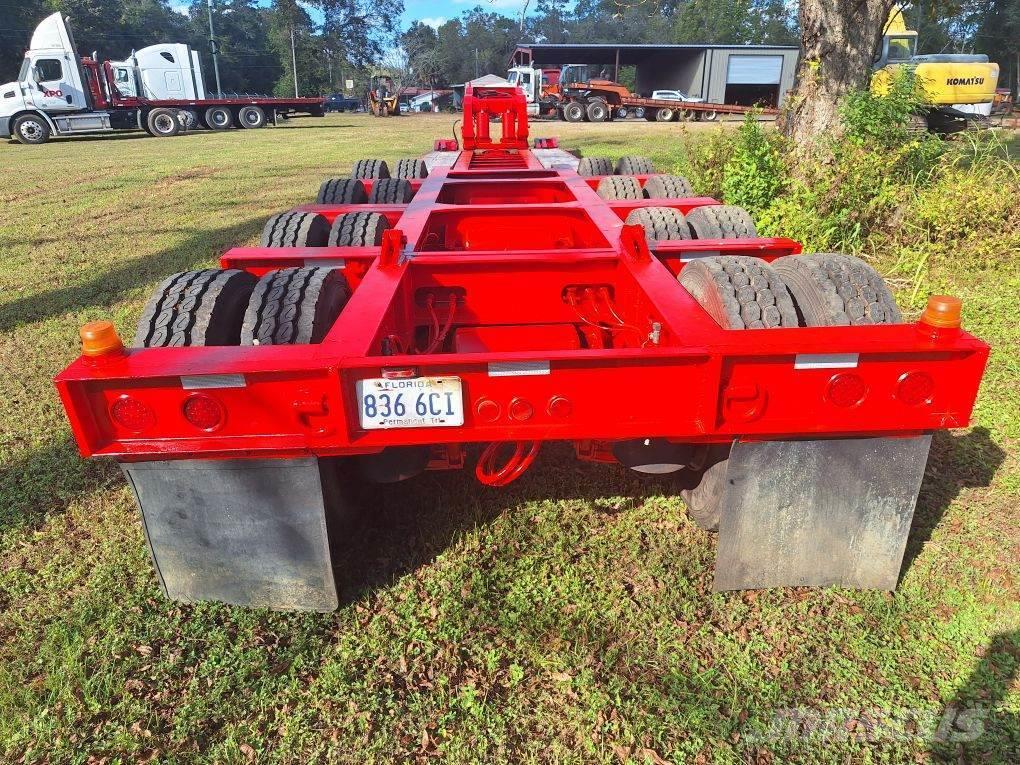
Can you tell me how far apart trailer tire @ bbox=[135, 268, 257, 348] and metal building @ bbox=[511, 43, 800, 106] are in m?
34.0

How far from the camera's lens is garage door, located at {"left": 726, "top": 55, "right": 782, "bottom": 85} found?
32656 millimetres

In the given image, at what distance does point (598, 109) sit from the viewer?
29.7 m

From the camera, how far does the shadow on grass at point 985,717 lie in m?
1.81

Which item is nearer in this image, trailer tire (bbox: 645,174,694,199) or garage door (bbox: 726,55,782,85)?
trailer tire (bbox: 645,174,694,199)

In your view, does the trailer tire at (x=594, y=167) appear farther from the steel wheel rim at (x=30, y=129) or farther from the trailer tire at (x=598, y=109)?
the trailer tire at (x=598, y=109)

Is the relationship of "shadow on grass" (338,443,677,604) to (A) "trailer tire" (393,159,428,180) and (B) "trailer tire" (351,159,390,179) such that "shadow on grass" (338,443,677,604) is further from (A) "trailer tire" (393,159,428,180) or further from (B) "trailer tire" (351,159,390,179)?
(A) "trailer tire" (393,159,428,180)

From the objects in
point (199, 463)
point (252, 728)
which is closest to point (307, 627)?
point (252, 728)

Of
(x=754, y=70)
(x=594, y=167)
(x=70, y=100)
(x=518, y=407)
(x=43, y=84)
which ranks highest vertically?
(x=754, y=70)

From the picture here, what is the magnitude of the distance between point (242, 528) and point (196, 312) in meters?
0.75

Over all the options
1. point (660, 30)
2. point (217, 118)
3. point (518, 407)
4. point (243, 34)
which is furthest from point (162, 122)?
point (660, 30)

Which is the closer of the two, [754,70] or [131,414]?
[131,414]

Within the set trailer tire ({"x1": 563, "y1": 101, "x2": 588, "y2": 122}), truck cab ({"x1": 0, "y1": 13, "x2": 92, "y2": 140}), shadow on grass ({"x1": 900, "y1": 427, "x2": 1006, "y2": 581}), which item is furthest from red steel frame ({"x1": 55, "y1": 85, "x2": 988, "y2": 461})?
trailer tire ({"x1": 563, "y1": 101, "x2": 588, "y2": 122})

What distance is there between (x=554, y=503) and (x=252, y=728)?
1.48 metres

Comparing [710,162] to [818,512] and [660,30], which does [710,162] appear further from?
[660,30]
